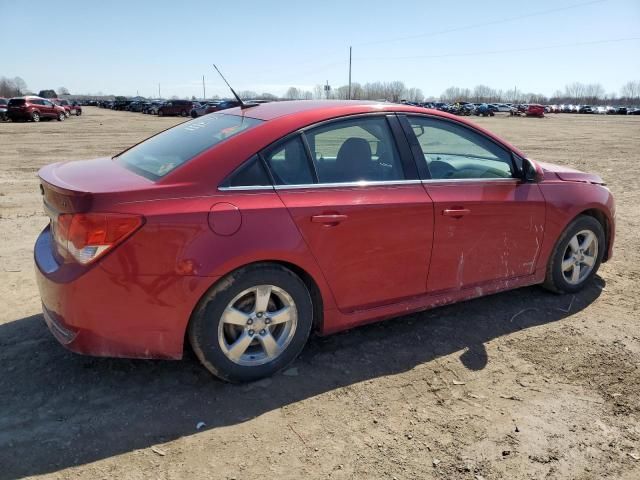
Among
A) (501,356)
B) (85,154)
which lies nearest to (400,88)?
(85,154)

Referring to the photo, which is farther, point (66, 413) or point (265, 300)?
point (265, 300)

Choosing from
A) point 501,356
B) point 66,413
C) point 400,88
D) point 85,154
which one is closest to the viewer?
point 66,413

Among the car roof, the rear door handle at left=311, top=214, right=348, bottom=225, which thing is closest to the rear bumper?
the rear door handle at left=311, top=214, right=348, bottom=225

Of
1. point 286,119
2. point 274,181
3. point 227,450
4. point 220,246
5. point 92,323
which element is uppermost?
point 286,119

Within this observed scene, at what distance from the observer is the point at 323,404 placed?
2979 mm

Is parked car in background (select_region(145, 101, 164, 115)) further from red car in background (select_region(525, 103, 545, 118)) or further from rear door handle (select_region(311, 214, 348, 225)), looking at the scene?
rear door handle (select_region(311, 214, 348, 225))

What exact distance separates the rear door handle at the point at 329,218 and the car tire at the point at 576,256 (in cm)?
223

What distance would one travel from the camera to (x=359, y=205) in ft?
10.6

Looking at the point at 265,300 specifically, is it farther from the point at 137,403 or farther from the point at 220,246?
the point at 137,403

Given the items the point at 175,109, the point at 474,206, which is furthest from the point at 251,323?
the point at 175,109

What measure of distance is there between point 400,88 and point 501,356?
521 feet

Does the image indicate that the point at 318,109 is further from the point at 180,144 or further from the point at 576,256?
the point at 576,256

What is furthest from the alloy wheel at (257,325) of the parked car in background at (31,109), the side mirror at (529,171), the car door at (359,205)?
the parked car in background at (31,109)

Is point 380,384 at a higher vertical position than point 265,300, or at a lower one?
lower
